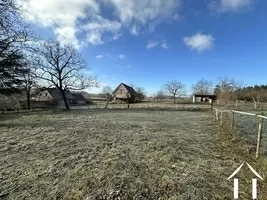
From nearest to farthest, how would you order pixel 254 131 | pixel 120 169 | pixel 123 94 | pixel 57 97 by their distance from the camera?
1. pixel 120 169
2. pixel 254 131
3. pixel 57 97
4. pixel 123 94

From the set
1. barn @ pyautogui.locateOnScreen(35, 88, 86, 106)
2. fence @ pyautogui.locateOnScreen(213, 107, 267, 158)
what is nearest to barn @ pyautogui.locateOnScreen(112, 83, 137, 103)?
barn @ pyautogui.locateOnScreen(35, 88, 86, 106)

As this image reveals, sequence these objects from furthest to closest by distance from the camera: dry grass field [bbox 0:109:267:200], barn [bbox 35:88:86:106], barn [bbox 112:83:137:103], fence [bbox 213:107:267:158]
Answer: barn [bbox 112:83:137:103] < barn [bbox 35:88:86:106] < fence [bbox 213:107:267:158] < dry grass field [bbox 0:109:267:200]

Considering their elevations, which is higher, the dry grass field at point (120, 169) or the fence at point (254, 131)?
the fence at point (254, 131)

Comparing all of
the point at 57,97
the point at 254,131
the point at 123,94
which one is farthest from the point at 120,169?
the point at 57,97

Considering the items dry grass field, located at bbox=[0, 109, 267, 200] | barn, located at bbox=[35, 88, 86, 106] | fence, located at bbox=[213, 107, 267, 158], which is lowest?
dry grass field, located at bbox=[0, 109, 267, 200]

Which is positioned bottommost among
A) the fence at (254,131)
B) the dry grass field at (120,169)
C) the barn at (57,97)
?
the dry grass field at (120,169)

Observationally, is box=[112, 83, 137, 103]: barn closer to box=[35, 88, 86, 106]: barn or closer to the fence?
box=[35, 88, 86, 106]: barn

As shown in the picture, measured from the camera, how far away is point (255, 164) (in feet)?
15.8

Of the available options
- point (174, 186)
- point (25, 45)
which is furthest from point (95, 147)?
point (25, 45)

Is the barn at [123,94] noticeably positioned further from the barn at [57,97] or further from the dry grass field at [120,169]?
the dry grass field at [120,169]

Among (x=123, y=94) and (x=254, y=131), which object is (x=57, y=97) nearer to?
(x=123, y=94)

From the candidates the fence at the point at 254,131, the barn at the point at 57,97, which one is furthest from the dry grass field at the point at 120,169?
the barn at the point at 57,97

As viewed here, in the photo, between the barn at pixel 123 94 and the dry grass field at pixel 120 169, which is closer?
the dry grass field at pixel 120 169

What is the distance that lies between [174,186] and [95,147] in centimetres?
345
